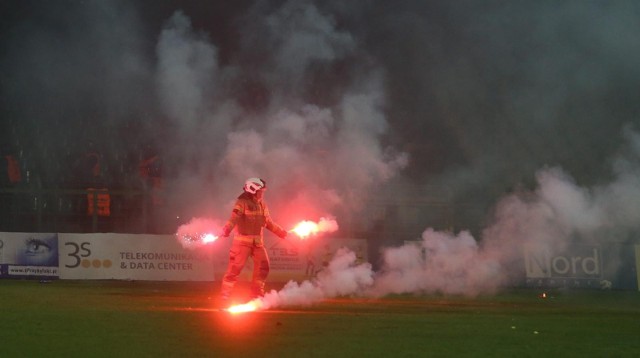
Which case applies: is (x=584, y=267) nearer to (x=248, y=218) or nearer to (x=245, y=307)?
(x=248, y=218)

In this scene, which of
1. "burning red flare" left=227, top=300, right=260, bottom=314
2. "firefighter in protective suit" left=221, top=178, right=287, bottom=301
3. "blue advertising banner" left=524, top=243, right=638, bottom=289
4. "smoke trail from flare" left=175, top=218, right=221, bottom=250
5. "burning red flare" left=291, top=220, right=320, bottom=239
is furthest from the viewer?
"blue advertising banner" left=524, top=243, right=638, bottom=289

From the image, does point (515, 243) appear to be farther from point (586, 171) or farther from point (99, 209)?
point (99, 209)

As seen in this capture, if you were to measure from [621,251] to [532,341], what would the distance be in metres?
21.8

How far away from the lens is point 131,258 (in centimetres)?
3108

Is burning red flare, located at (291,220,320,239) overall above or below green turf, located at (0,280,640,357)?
above

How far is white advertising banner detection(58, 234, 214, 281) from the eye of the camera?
99.5 feet

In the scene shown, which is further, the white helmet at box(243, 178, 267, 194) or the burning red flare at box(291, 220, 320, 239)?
the burning red flare at box(291, 220, 320, 239)

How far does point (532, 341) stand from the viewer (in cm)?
1148

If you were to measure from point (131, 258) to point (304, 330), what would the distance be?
20269mm

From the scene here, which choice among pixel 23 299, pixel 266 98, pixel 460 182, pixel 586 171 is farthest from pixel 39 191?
pixel 586 171

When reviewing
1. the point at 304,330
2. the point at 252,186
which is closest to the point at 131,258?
the point at 252,186

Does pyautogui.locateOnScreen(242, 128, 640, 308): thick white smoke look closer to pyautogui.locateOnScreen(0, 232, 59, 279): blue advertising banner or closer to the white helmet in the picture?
the white helmet

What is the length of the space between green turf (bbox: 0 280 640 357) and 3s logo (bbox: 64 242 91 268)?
12.0m

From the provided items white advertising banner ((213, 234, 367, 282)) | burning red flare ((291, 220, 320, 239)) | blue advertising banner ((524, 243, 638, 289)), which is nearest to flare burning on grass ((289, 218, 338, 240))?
burning red flare ((291, 220, 320, 239))
